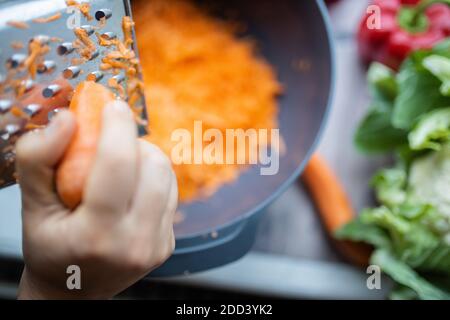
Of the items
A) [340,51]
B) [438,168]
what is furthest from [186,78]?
[438,168]

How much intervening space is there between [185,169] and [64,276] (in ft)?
1.20

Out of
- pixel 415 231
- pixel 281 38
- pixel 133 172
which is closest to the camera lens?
pixel 133 172

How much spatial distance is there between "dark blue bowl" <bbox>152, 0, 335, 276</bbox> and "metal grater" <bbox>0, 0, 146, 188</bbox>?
29cm

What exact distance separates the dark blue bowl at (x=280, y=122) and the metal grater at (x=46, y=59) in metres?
0.29

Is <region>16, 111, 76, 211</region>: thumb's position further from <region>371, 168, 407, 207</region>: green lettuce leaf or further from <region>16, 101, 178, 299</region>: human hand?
<region>371, 168, 407, 207</region>: green lettuce leaf

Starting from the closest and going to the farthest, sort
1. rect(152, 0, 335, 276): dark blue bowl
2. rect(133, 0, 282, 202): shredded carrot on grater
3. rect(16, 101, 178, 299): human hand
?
1. rect(16, 101, 178, 299): human hand
2. rect(152, 0, 335, 276): dark blue bowl
3. rect(133, 0, 282, 202): shredded carrot on grater

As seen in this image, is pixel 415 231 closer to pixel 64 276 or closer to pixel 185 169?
pixel 185 169

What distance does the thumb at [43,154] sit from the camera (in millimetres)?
444

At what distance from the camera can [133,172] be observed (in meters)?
0.44

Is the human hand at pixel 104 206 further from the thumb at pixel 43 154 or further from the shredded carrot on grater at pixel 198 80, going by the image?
the shredded carrot on grater at pixel 198 80

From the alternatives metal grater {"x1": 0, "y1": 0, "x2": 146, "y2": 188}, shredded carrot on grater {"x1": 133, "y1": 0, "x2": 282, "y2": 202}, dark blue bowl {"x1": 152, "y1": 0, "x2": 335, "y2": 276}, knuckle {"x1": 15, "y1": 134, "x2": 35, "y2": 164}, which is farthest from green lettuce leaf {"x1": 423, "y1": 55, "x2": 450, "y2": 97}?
knuckle {"x1": 15, "y1": 134, "x2": 35, "y2": 164}

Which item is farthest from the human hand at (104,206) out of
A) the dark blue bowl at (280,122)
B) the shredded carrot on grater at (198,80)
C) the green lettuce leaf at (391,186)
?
the green lettuce leaf at (391,186)

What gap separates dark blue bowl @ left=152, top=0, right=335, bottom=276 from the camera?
0.77 metres

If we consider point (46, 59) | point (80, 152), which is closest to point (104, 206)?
point (80, 152)
